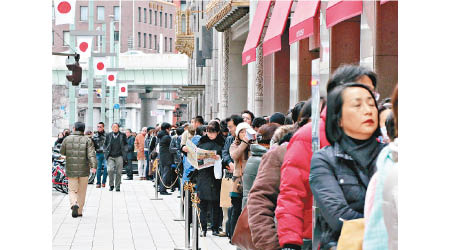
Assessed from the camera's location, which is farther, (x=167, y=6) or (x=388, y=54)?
(x=167, y=6)

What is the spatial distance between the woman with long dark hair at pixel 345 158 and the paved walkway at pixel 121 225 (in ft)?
26.5

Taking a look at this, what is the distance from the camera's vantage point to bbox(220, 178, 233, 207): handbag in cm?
1329

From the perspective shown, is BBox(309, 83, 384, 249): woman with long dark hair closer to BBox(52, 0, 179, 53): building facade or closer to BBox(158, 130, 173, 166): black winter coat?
BBox(158, 130, 173, 166): black winter coat

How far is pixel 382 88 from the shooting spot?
171 inches

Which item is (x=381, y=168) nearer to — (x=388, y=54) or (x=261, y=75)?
(x=388, y=54)

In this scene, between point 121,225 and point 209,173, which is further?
point 121,225

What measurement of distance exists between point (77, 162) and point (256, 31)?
6.36m

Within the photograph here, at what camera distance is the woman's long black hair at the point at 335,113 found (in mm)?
4469

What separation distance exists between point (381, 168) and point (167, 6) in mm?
136963

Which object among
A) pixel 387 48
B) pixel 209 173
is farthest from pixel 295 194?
pixel 209 173

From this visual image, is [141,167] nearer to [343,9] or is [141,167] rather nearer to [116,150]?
[116,150]

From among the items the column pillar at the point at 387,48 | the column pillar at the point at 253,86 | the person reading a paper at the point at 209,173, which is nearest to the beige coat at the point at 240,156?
the person reading a paper at the point at 209,173

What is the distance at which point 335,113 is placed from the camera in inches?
178
